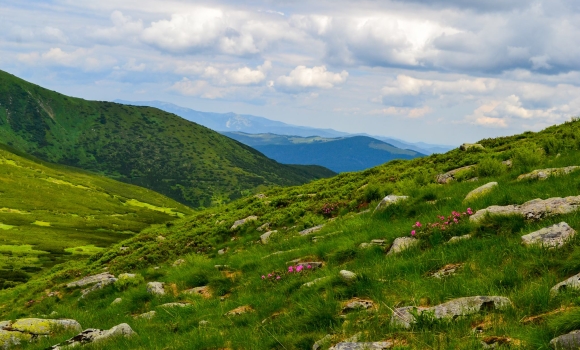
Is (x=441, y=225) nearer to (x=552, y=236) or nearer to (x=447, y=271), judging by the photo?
(x=447, y=271)

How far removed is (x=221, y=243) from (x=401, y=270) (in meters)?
18.7

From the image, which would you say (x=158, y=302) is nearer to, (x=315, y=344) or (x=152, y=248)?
(x=315, y=344)

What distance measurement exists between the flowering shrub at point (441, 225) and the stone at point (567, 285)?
4618mm

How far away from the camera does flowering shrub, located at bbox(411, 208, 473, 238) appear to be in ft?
40.0

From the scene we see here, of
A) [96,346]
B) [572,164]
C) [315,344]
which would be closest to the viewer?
[315,344]

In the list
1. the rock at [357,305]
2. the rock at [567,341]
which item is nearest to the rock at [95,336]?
the rock at [357,305]

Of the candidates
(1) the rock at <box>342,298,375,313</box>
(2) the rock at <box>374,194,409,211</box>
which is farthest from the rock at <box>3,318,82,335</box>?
(2) the rock at <box>374,194,409,211</box>

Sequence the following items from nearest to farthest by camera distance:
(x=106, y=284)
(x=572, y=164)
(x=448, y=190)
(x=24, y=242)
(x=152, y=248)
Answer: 1. (x=572, y=164)
2. (x=448, y=190)
3. (x=106, y=284)
4. (x=152, y=248)
5. (x=24, y=242)

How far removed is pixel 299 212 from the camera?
26.5 metres

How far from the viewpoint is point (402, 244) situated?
12.2 meters

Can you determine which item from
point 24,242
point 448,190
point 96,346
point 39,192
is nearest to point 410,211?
point 448,190

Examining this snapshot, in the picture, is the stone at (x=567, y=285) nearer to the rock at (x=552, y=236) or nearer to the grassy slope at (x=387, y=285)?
the grassy slope at (x=387, y=285)

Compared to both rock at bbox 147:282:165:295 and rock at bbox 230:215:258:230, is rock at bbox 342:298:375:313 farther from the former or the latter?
rock at bbox 230:215:258:230

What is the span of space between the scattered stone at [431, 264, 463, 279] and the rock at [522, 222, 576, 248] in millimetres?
1623
